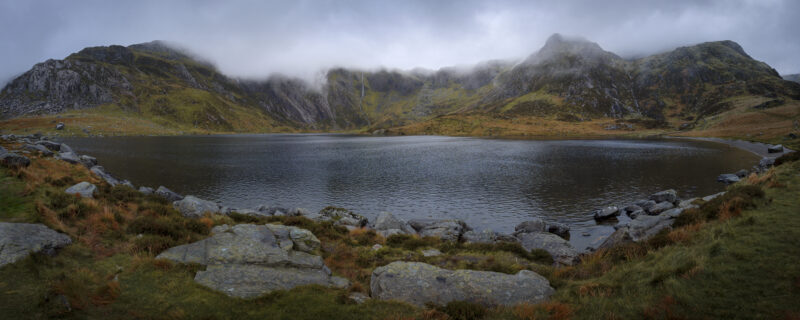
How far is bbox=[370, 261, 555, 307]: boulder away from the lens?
38.2 ft

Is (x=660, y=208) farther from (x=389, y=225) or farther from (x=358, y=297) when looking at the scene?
(x=358, y=297)

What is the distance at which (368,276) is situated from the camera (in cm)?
1528

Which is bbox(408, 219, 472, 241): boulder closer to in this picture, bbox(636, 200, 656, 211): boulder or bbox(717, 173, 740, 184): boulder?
bbox(636, 200, 656, 211): boulder

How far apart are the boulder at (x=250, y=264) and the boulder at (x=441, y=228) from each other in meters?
14.4

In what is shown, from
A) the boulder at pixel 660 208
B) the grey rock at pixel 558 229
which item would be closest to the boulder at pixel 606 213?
the boulder at pixel 660 208

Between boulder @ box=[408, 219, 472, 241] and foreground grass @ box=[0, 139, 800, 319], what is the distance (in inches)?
341

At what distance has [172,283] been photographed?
35.6ft

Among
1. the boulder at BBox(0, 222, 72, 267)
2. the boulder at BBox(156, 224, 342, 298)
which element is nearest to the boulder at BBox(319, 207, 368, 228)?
the boulder at BBox(156, 224, 342, 298)

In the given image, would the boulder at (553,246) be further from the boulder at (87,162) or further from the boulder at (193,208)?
the boulder at (87,162)

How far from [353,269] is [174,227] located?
9622 millimetres

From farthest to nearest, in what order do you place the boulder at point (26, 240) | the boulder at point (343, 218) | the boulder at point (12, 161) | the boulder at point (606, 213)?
the boulder at point (606, 213), the boulder at point (343, 218), the boulder at point (12, 161), the boulder at point (26, 240)

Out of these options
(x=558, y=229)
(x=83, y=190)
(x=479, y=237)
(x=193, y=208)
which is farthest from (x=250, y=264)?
(x=558, y=229)

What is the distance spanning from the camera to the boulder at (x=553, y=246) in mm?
20844

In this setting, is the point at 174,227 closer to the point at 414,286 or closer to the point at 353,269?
the point at 353,269
